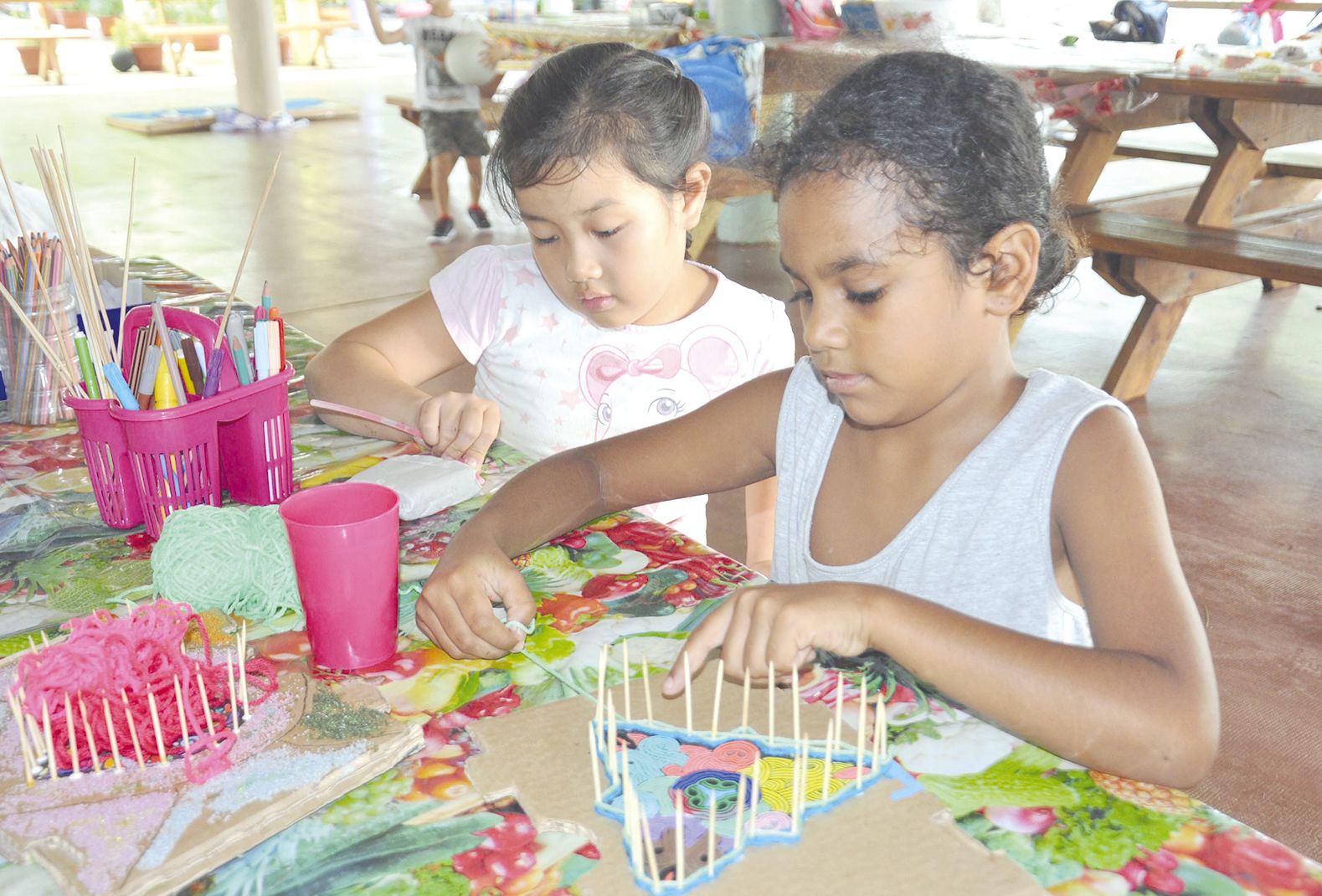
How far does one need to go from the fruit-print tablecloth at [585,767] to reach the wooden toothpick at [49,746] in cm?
7

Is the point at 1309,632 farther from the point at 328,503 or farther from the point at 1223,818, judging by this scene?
the point at 328,503

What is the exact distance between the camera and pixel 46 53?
427 inches

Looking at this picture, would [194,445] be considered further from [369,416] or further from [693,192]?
[693,192]

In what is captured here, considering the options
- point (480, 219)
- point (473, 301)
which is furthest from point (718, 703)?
point (480, 219)

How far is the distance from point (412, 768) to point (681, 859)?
0.23m

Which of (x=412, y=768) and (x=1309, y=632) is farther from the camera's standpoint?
(x=1309, y=632)

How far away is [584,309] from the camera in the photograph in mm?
1548

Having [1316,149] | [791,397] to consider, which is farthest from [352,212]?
[791,397]

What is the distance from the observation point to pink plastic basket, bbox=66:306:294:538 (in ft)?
3.70

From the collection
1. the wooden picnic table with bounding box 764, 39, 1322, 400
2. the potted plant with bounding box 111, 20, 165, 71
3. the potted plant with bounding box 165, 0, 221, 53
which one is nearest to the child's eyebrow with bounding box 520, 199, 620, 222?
the wooden picnic table with bounding box 764, 39, 1322, 400

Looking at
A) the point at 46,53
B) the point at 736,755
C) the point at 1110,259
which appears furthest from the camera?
the point at 46,53

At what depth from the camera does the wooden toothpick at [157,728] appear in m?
0.76

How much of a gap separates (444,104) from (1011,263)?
4.92 metres

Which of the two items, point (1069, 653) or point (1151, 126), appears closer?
point (1069, 653)
